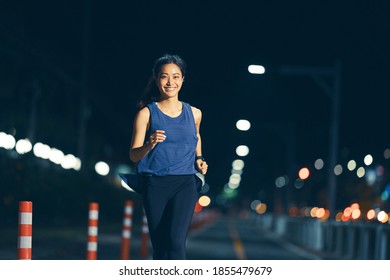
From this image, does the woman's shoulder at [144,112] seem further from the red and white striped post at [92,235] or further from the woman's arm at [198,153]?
the red and white striped post at [92,235]

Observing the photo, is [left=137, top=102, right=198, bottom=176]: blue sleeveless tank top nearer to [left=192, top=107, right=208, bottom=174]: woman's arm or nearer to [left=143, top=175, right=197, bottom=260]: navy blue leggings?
[left=143, top=175, right=197, bottom=260]: navy blue leggings

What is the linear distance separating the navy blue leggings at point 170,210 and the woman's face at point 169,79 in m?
0.61

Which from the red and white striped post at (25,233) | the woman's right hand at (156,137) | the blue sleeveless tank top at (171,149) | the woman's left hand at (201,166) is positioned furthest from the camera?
the red and white striped post at (25,233)

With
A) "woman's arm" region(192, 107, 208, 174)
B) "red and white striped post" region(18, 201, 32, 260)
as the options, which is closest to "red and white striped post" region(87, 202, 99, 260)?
"red and white striped post" region(18, 201, 32, 260)

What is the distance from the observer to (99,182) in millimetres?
46281

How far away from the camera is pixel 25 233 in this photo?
931 cm

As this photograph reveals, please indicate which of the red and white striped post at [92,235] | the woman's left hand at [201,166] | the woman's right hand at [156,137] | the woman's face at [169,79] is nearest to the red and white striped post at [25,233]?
the woman's left hand at [201,166]

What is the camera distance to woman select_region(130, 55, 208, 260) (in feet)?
23.3

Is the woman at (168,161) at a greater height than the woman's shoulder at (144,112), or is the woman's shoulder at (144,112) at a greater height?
the woman's shoulder at (144,112)

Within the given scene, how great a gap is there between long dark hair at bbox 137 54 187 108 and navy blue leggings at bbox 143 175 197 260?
61 cm

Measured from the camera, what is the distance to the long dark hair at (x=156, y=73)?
734 centimetres

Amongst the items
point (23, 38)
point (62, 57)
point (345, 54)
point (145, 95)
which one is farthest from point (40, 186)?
point (145, 95)

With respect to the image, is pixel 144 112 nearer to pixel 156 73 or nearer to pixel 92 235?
pixel 156 73
